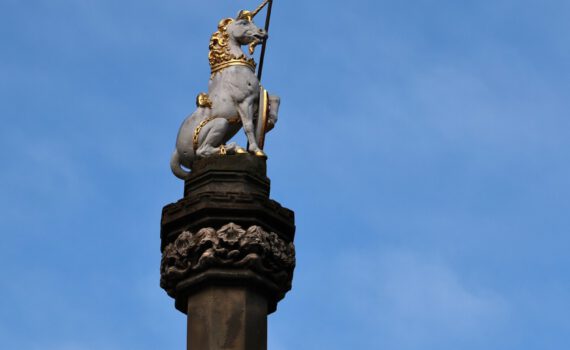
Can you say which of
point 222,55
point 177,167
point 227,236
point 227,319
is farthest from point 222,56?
point 227,319

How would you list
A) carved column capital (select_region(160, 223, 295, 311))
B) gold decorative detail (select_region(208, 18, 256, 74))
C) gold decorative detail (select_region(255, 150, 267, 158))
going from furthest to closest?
gold decorative detail (select_region(208, 18, 256, 74))
gold decorative detail (select_region(255, 150, 267, 158))
carved column capital (select_region(160, 223, 295, 311))

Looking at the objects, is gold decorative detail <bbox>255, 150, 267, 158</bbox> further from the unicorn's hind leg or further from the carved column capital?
the carved column capital

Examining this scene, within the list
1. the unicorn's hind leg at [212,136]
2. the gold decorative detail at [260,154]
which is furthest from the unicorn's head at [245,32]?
the gold decorative detail at [260,154]

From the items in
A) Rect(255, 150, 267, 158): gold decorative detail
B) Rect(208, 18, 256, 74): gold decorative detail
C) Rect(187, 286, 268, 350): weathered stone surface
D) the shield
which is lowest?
Rect(187, 286, 268, 350): weathered stone surface

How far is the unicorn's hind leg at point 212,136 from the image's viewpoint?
2416cm

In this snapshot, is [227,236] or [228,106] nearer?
[227,236]

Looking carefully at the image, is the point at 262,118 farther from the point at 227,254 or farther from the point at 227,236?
the point at 227,254

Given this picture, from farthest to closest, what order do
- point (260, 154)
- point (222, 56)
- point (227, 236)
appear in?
1. point (222, 56)
2. point (260, 154)
3. point (227, 236)

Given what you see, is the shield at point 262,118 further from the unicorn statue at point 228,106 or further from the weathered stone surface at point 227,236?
the weathered stone surface at point 227,236

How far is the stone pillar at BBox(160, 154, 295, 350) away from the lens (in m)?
22.2

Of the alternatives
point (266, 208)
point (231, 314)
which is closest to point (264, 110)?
point (266, 208)

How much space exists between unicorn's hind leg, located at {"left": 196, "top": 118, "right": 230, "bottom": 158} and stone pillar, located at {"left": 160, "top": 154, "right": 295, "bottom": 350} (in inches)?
19.4

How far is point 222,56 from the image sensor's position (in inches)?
996

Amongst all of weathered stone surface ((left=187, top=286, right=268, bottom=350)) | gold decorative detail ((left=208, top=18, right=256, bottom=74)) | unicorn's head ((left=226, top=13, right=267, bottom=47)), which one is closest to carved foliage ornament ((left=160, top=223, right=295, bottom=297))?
weathered stone surface ((left=187, top=286, right=268, bottom=350))
